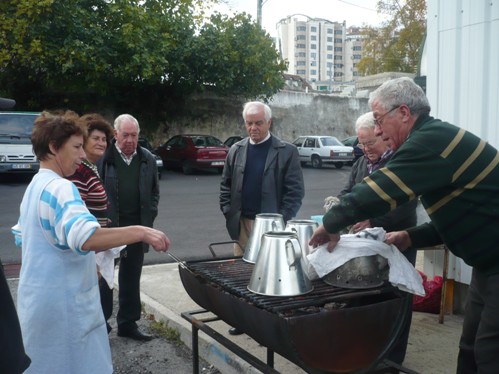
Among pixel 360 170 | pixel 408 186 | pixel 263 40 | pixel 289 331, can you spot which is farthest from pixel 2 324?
pixel 263 40

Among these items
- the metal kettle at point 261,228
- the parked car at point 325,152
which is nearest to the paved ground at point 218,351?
the metal kettle at point 261,228

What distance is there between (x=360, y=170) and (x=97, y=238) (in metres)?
2.31

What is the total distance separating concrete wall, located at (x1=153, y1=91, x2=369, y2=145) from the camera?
2339 centimetres

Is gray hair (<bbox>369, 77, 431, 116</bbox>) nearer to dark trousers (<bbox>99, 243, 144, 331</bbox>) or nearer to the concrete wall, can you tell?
dark trousers (<bbox>99, 243, 144, 331</bbox>)

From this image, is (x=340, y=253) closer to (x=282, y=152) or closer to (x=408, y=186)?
(x=408, y=186)

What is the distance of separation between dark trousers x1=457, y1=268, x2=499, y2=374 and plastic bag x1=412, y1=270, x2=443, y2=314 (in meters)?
2.06

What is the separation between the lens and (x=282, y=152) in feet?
14.8

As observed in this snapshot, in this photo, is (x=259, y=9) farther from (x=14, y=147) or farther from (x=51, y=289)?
(x=51, y=289)

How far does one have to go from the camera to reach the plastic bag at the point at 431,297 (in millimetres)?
4648

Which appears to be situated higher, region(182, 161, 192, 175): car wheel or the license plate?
the license plate

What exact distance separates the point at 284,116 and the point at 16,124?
14.0 metres

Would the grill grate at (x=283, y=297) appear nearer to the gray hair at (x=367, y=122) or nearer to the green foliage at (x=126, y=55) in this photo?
the gray hair at (x=367, y=122)

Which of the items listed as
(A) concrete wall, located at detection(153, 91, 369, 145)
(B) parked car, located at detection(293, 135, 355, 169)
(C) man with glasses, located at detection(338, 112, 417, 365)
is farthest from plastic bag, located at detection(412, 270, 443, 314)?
(A) concrete wall, located at detection(153, 91, 369, 145)

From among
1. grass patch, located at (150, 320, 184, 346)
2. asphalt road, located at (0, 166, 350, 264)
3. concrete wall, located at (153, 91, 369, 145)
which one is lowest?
grass patch, located at (150, 320, 184, 346)
